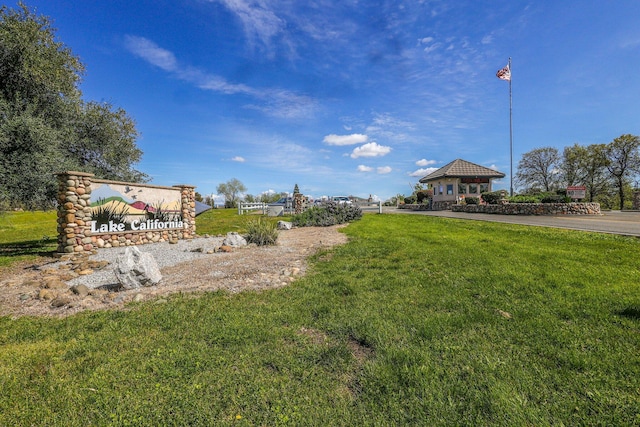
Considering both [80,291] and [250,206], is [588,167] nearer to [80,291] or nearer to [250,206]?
[250,206]

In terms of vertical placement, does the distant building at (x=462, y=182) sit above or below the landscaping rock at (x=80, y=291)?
above

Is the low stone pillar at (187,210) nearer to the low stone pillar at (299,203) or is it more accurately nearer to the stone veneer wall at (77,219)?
the stone veneer wall at (77,219)

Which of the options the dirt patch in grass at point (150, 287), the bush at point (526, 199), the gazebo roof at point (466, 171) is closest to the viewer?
the dirt patch in grass at point (150, 287)

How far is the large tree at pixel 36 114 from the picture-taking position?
353 inches

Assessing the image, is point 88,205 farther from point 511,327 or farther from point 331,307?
point 511,327

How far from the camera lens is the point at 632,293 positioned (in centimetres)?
427

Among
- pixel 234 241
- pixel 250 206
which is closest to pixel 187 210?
pixel 234 241

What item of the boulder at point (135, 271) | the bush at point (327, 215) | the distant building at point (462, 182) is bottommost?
the boulder at point (135, 271)

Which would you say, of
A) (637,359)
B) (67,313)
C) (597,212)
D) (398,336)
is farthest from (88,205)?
(597,212)

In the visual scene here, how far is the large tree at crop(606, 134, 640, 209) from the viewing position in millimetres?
32000

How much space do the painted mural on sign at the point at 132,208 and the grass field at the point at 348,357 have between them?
284 inches

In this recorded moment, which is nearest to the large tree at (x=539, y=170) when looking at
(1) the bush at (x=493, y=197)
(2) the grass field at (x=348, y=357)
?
(1) the bush at (x=493, y=197)

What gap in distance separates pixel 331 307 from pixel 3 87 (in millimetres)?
13915

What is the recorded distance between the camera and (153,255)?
349 inches
